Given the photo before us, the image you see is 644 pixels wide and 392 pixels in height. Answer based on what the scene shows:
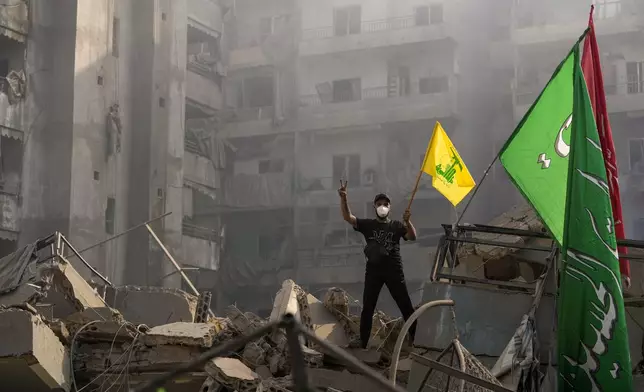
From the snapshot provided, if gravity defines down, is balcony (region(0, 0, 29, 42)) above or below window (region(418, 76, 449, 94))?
above

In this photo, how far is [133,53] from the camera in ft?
116

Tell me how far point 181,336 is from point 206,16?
90.2 ft

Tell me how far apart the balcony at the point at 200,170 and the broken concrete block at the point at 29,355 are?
79.8 feet

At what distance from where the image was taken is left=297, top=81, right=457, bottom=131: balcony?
3806cm

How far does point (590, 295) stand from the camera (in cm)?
917

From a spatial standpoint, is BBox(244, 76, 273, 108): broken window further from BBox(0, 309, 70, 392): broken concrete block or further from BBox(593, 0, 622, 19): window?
BBox(0, 309, 70, 392): broken concrete block

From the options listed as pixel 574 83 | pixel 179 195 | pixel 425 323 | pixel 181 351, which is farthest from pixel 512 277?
pixel 179 195

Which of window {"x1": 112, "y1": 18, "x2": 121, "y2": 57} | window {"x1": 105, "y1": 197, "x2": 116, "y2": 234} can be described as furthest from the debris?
window {"x1": 112, "y1": 18, "x2": 121, "y2": 57}

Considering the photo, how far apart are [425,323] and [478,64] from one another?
1134 inches

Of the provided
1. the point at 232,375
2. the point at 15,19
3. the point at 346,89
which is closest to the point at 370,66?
the point at 346,89

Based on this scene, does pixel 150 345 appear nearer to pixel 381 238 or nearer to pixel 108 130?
pixel 381 238

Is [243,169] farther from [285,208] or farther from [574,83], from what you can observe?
[574,83]

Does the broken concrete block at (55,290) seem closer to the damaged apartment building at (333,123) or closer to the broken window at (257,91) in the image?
the damaged apartment building at (333,123)

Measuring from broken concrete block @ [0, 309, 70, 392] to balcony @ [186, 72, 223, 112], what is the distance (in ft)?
85.0
